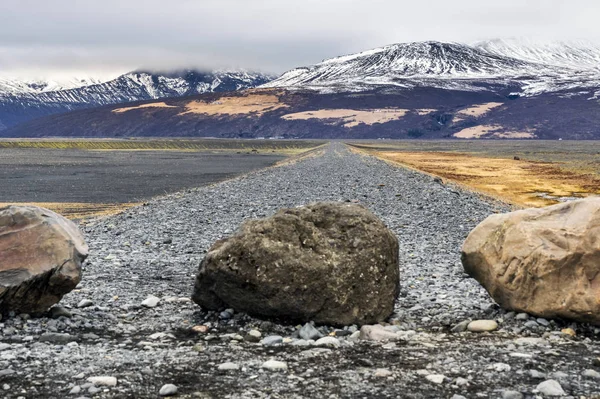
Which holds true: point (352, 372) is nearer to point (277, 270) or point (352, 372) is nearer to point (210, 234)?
point (277, 270)

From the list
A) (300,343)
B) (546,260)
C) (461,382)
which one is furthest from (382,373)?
(546,260)

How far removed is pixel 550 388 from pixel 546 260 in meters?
2.75

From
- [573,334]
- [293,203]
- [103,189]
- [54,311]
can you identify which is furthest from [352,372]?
[103,189]

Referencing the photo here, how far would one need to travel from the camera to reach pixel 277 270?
10.0 m

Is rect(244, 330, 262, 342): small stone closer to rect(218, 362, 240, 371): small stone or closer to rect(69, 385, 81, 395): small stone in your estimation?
rect(218, 362, 240, 371): small stone

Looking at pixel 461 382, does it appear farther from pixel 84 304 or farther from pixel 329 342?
pixel 84 304

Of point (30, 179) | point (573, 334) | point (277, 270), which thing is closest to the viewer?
point (573, 334)

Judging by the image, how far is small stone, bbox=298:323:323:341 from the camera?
9.56 meters

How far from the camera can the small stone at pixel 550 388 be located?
7140 millimetres

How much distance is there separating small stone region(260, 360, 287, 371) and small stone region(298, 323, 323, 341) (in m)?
1.24

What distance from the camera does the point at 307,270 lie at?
394 inches

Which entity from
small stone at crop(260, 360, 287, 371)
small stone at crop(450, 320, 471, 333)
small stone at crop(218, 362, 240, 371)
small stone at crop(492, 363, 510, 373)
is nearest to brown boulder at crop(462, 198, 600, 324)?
small stone at crop(450, 320, 471, 333)

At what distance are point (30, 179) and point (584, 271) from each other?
4984 cm

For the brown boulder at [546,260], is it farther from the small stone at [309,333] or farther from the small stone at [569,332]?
the small stone at [309,333]
